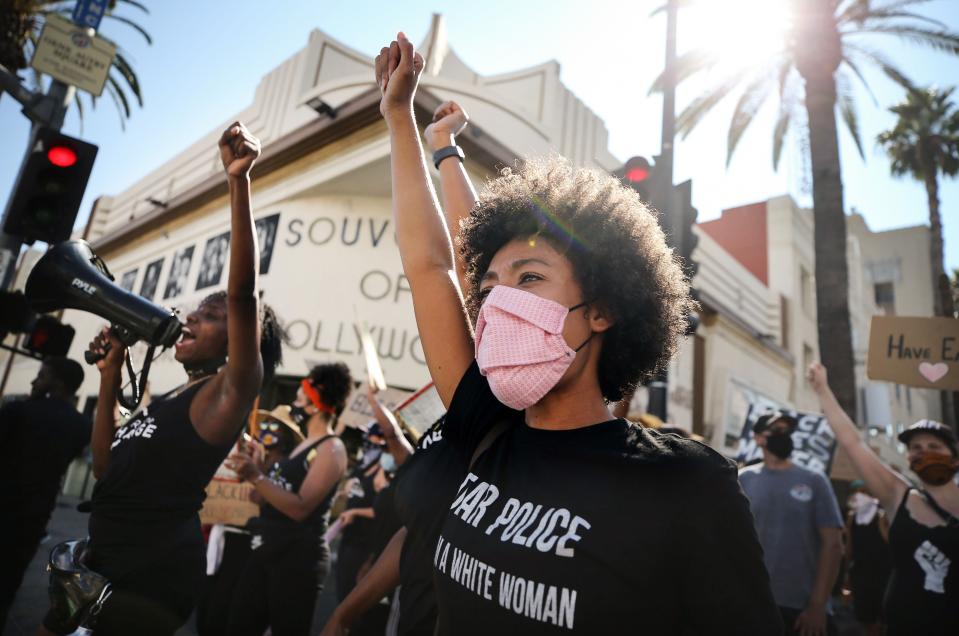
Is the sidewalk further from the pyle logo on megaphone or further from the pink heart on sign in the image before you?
the pink heart on sign

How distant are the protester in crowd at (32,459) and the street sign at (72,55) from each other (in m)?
2.86

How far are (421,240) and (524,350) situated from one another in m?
0.48

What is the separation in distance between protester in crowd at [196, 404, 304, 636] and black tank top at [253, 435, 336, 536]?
0.73ft

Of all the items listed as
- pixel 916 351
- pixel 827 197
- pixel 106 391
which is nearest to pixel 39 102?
pixel 106 391

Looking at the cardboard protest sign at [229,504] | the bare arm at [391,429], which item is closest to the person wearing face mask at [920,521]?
the bare arm at [391,429]

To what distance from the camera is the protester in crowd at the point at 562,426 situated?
3.59ft

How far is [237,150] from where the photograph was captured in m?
2.20

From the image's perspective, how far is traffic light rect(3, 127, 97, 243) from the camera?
5.14 meters

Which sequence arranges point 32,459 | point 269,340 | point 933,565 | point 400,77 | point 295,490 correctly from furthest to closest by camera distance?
point 32,459
point 295,490
point 933,565
point 269,340
point 400,77

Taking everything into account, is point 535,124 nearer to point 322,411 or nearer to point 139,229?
point 322,411

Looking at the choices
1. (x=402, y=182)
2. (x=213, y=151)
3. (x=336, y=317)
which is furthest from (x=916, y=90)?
(x=213, y=151)

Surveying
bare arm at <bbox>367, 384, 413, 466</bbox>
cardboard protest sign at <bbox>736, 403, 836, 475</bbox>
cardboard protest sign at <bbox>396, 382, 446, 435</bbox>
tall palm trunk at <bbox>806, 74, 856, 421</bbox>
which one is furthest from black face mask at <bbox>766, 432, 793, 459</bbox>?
tall palm trunk at <bbox>806, 74, 856, 421</bbox>

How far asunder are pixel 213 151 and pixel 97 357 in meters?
15.8

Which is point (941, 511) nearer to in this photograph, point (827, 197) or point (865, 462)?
point (865, 462)
